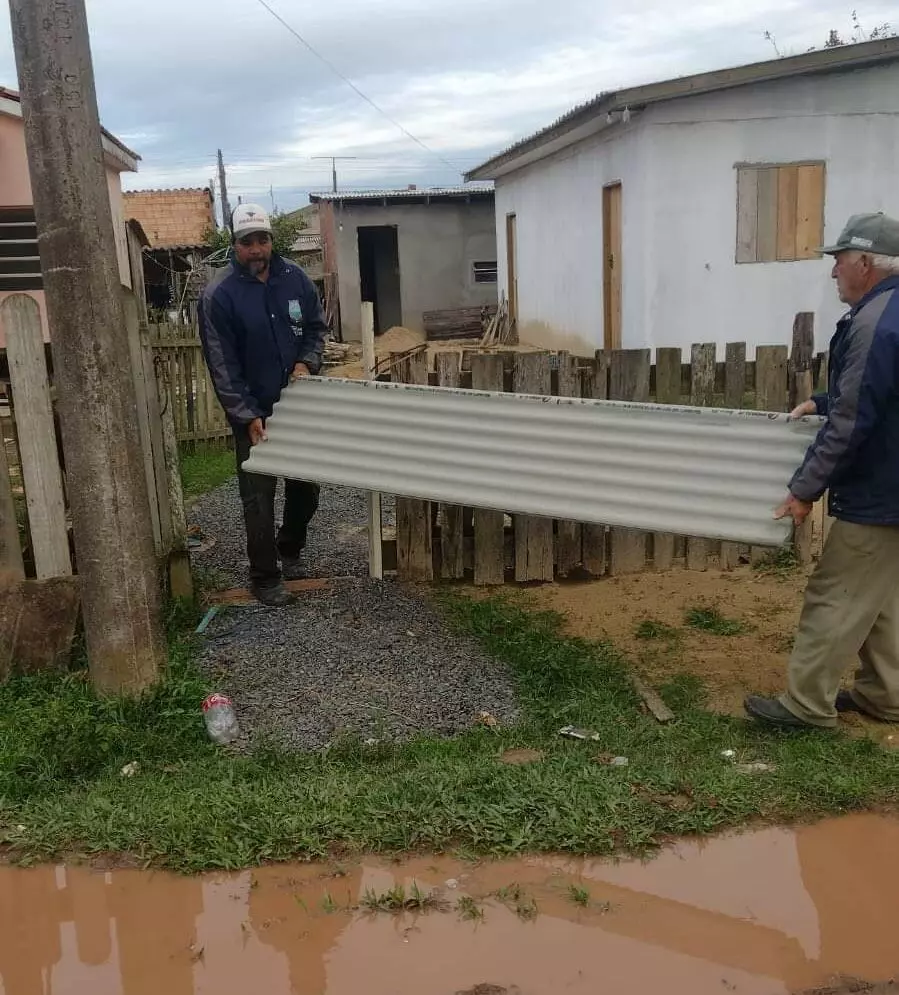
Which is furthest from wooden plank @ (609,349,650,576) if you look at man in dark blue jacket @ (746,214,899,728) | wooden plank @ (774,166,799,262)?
wooden plank @ (774,166,799,262)

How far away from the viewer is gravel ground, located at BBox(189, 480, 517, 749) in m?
4.09

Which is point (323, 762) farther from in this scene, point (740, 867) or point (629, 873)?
point (740, 867)

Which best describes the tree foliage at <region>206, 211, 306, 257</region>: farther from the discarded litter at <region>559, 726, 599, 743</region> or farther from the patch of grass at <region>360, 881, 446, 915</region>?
the patch of grass at <region>360, 881, 446, 915</region>

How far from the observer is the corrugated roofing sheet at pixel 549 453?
13.4ft

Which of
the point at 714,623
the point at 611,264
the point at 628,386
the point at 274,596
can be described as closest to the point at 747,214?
the point at 611,264

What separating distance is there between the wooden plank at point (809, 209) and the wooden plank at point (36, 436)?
36.4 ft

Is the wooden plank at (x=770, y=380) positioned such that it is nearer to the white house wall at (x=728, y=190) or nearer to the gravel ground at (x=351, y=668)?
the gravel ground at (x=351, y=668)

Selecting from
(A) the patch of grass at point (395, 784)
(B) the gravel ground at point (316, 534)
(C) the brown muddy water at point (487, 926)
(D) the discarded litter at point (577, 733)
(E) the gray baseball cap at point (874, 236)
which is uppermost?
(E) the gray baseball cap at point (874, 236)

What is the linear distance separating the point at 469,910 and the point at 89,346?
2.64 m

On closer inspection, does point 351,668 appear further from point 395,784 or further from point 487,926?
point 487,926

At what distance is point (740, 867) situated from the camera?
3068 millimetres

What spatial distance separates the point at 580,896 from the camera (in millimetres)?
2898

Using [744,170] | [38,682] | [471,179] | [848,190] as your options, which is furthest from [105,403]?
[471,179]

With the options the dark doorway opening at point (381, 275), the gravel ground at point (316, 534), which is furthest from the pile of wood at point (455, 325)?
the gravel ground at point (316, 534)
